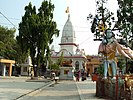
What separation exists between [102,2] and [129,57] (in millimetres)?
11777

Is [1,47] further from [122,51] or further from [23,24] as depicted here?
[122,51]

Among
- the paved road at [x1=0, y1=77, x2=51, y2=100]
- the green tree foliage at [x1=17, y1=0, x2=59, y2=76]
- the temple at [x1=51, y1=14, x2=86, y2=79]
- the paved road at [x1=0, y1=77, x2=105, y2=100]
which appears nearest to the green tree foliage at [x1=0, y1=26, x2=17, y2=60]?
the temple at [x1=51, y1=14, x2=86, y2=79]

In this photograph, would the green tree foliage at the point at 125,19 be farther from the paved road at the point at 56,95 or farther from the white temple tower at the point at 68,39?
the white temple tower at the point at 68,39

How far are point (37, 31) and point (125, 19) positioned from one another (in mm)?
23173

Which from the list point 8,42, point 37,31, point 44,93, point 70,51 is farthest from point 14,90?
point 70,51

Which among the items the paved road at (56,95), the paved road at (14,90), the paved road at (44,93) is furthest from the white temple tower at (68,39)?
the paved road at (56,95)

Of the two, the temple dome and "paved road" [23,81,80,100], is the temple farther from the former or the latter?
"paved road" [23,81,80,100]

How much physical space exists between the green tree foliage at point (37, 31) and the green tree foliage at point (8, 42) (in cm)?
2158

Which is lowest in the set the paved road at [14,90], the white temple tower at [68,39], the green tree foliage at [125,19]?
the paved road at [14,90]

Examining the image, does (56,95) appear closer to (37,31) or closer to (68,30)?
(37,31)

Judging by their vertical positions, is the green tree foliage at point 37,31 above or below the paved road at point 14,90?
above

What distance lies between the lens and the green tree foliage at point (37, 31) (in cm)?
4653

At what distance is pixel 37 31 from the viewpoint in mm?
46969

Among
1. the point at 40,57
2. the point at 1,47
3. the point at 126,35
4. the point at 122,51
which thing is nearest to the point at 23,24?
the point at 40,57
